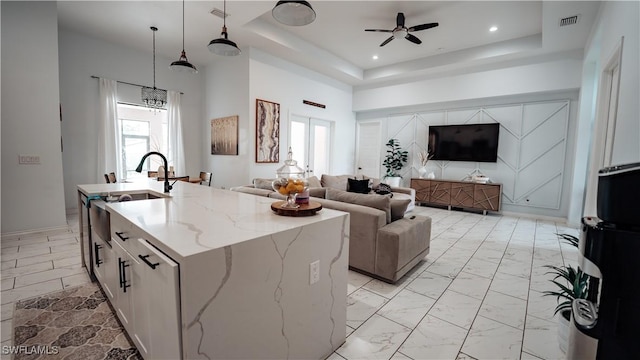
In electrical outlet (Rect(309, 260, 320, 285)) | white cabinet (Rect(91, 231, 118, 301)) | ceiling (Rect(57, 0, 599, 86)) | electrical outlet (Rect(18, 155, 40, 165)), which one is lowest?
white cabinet (Rect(91, 231, 118, 301))

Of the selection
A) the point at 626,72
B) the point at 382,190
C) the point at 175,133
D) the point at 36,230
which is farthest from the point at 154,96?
the point at 626,72

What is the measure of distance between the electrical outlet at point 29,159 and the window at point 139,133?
1.71 m

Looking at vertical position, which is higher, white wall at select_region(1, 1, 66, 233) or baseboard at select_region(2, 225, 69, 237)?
white wall at select_region(1, 1, 66, 233)

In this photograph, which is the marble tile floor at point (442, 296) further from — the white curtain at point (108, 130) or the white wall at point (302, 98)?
the white wall at point (302, 98)

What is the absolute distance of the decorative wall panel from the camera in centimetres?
561

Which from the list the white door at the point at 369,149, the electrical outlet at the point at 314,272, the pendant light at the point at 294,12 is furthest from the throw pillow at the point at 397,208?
the white door at the point at 369,149

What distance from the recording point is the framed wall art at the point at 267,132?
5.59 metres

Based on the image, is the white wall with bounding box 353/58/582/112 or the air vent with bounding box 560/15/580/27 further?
the white wall with bounding box 353/58/582/112

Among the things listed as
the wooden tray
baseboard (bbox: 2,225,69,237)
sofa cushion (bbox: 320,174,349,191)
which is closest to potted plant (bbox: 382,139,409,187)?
sofa cushion (bbox: 320,174,349,191)

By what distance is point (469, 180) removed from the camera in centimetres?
647

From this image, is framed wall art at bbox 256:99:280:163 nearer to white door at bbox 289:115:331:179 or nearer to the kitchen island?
white door at bbox 289:115:331:179

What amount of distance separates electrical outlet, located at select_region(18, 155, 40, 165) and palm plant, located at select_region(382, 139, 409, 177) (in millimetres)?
7075

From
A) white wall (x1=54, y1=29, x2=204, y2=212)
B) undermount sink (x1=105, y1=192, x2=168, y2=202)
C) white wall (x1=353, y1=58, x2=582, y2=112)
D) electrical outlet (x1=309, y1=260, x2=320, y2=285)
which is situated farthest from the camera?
white wall (x1=353, y1=58, x2=582, y2=112)

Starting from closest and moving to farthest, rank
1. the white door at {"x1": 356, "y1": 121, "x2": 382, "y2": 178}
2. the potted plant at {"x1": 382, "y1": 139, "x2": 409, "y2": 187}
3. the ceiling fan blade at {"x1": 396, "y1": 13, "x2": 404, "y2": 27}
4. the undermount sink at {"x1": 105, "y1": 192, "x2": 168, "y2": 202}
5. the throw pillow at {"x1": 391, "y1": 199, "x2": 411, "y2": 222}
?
1. the undermount sink at {"x1": 105, "y1": 192, "x2": 168, "y2": 202}
2. the throw pillow at {"x1": 391, "y1": 199, "x2": 411, "y2": 222}
3. the ceiling fan blade at {"x1": 396, "y1": 13, "x2": 404, "y2": 27}
4. the potted plant at {"x1": 382, "y1": 139, "x2": 409, "y2": 187}
5. the white door at {"x1": 356, "y1": 121, "x2": 382, "y2": 178}
